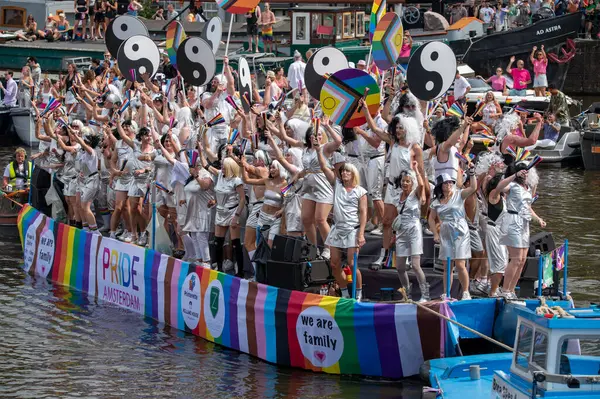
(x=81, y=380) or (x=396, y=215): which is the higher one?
(x=396, y=215)

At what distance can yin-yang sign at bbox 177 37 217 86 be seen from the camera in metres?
17.5

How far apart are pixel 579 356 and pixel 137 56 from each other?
11.2 meters

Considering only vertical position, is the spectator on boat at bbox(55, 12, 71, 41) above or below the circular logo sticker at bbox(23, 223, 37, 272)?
above

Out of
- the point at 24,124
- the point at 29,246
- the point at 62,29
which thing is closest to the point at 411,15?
the point at 62,29

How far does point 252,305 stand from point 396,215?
201cm

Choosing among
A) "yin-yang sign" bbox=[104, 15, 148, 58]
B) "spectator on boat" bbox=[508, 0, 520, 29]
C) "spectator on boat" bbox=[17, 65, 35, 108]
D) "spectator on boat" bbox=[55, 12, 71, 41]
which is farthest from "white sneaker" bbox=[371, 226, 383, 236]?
"spectator on boat" bbox=[55, 12, 71, 41]

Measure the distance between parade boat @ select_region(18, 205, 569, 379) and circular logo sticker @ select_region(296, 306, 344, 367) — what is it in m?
0.01

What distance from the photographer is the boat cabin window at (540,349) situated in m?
9.66

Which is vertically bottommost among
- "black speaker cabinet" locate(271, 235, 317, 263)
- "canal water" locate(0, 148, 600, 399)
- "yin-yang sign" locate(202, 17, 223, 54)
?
"canal water" locate(0, 148, 600, 399)

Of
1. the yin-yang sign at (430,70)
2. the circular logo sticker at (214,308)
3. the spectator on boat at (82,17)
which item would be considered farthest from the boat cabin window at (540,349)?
the spectator on boat at (82,17)

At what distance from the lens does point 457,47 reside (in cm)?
3744

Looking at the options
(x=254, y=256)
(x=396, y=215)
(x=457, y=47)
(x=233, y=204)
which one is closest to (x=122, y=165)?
(x=233, y=204)

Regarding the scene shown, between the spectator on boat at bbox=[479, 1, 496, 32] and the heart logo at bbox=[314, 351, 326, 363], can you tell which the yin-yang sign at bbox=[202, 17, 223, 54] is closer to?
the heart logo at bbox=[314, 351, 326, 363]

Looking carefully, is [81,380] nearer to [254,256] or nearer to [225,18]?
[254,256]
